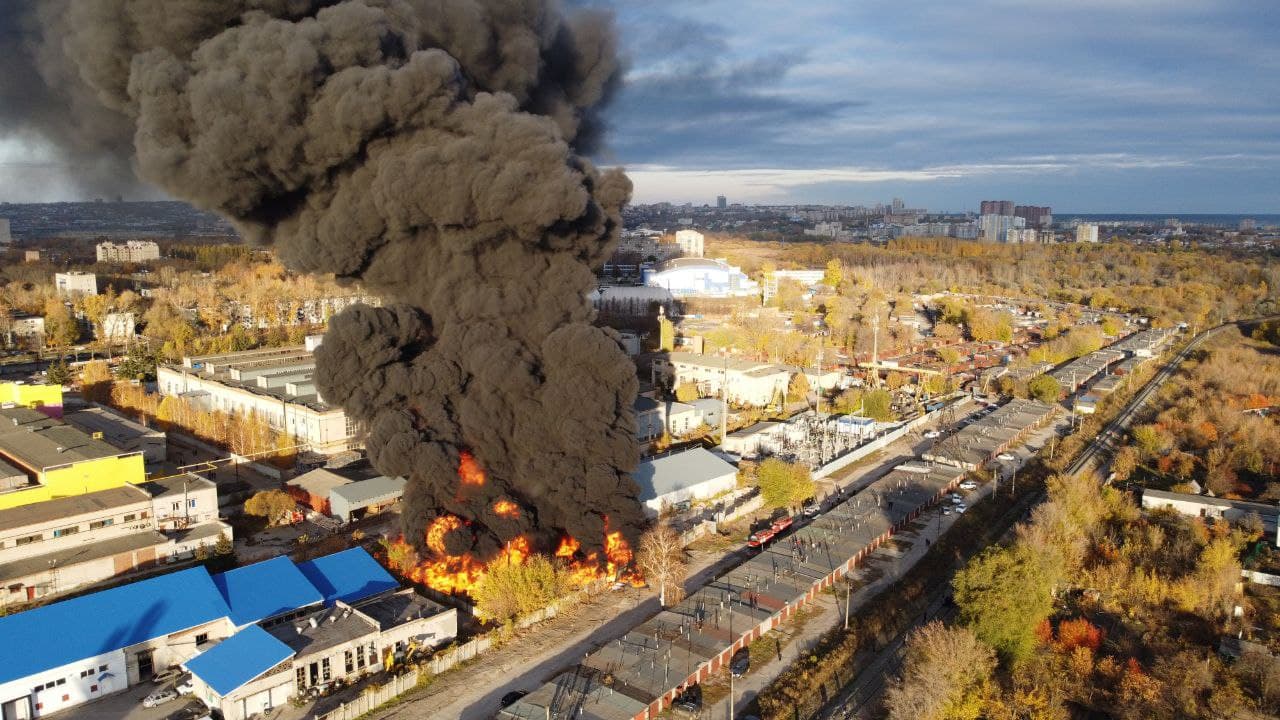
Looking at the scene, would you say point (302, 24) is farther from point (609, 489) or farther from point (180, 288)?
point (180, 288)

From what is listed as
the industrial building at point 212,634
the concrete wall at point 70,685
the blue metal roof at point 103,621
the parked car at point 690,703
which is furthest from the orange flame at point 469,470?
the concrete wall at point 70,685

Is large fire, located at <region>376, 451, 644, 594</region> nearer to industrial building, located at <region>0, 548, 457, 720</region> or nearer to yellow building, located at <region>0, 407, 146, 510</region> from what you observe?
industrial building, located at <region>0, 548, 457, 720</region>

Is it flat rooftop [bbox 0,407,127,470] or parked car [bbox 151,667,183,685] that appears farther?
flat rooftop [bbox 0,407,127,470]

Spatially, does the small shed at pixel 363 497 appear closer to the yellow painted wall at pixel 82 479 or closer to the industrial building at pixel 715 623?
the yellow painted wall at pixel 82 479

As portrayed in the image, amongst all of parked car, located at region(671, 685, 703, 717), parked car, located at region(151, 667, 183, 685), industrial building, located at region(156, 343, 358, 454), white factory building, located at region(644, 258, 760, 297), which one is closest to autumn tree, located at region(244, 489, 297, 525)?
industrial building, located at region(156, 343, 358, 454)

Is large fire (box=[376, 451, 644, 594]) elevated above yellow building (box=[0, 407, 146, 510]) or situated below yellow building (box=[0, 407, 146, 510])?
below
